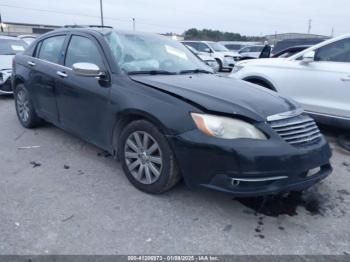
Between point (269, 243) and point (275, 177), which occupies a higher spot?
point (275, 177)

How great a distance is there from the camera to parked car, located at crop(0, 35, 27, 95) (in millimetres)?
7898

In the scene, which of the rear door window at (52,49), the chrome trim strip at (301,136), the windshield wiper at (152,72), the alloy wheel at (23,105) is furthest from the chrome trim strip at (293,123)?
the alloy wheel at (23,105)

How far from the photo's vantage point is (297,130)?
9.78 feet

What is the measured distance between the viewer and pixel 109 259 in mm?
2406

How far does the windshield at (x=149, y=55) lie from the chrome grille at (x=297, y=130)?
1448 mm

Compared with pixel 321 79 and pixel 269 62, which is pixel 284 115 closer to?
pixel 321 79

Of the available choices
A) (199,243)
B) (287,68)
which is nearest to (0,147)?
(199,243)

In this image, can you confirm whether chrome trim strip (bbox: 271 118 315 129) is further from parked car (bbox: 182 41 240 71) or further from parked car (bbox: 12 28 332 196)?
parked car (bbox: 182 41 240 71)

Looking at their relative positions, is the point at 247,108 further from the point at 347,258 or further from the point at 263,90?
the point at 347,258

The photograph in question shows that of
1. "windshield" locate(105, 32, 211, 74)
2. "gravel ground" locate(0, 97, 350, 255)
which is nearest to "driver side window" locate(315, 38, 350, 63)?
"gravel ground" locate(0, 97, 350, 255)

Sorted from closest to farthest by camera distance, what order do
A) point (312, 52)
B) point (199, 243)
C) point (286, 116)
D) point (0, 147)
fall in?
point (199, 243)
point (286, 116)
point (0, 147)
point (312, 52)

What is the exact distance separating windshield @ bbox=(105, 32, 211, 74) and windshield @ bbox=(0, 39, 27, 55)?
21.2ft

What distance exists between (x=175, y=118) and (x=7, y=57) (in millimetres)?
7442

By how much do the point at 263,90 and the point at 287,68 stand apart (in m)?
2.26
